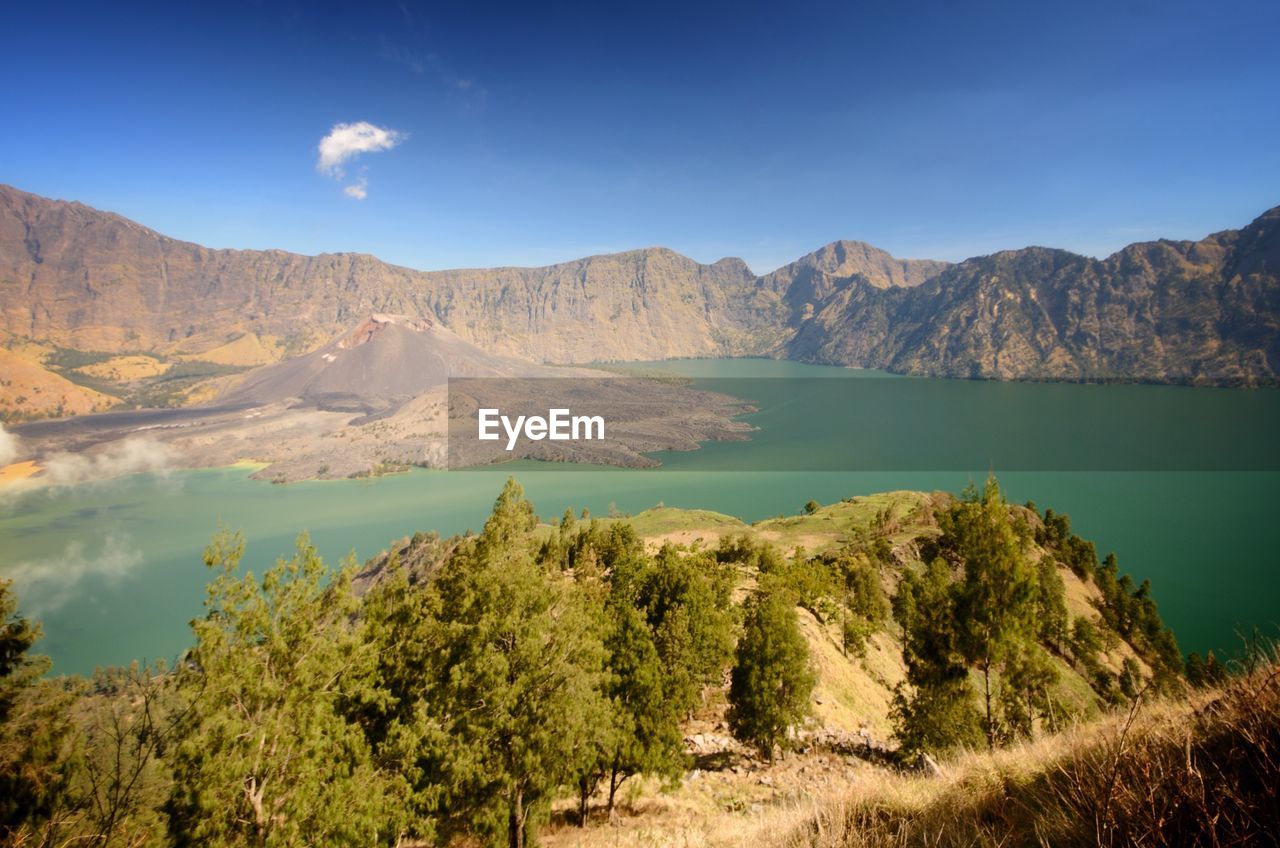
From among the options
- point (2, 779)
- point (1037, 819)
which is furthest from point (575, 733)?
point (2, 779)

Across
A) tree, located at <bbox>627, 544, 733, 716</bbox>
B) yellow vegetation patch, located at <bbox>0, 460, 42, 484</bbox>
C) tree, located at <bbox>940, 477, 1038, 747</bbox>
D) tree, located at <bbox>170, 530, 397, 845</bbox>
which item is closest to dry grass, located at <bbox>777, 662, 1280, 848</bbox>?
tree, located at <bbox>170, 530, 397, 845</bbox>

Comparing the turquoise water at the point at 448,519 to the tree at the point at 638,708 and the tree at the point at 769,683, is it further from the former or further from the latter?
the tree at the point at 638,708

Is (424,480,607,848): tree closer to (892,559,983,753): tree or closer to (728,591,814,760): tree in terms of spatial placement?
(728,591,814,760): tree

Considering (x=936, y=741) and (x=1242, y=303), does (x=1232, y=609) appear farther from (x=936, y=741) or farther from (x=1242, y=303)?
(x=1242, y=303)

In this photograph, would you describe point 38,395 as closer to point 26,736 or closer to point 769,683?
point 26,736

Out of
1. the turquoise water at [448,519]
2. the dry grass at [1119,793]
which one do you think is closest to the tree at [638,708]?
the dry grass at [1119,793]
